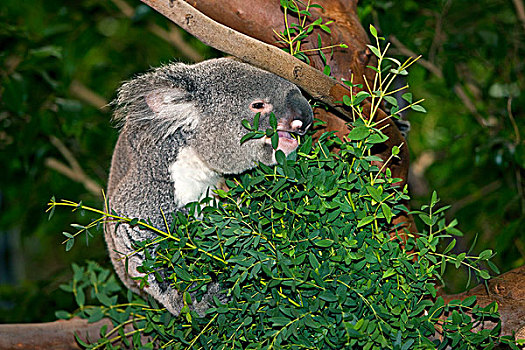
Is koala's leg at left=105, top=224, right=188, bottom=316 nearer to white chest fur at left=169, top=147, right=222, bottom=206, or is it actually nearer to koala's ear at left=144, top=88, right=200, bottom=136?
white chest fur at left=169, top=147, right=222, bottom=206

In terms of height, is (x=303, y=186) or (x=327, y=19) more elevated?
(x=327, y=19)

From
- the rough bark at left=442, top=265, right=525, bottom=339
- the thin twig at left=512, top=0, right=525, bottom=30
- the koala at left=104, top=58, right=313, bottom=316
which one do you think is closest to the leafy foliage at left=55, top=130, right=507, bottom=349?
the koala at left=104, top=58, right=313, bottom=316

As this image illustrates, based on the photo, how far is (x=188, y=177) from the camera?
202cm

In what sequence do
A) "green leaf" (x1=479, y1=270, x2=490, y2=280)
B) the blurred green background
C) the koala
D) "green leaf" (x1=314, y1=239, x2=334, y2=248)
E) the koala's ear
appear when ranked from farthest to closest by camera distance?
the blurred green background, the koala's ear, the koala, "green leaf" (x1=479, y1=270, x2=490, y2=280), "green leaf" (x1=314, y1=239, x2=334, y2=248)

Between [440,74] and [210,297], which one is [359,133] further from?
[440,74]

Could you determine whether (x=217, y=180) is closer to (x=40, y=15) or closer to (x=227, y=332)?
(x=227, y=332)

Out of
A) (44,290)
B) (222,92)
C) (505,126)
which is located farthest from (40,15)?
(505,126)

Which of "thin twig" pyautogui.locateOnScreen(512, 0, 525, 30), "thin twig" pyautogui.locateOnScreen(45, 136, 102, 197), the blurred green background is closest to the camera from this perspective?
the blurred green background

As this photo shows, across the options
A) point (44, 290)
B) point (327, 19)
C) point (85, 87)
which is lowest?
point (44, 290)

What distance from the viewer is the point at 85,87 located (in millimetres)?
4395

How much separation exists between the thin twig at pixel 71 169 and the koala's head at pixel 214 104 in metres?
1.80

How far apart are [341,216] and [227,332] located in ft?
1.42

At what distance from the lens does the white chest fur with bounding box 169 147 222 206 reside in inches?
78.5

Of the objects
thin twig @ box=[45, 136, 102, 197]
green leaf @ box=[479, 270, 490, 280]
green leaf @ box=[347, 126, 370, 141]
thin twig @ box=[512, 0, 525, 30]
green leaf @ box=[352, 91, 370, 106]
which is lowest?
thin twig @ box=[45, 136, 102, 197]
